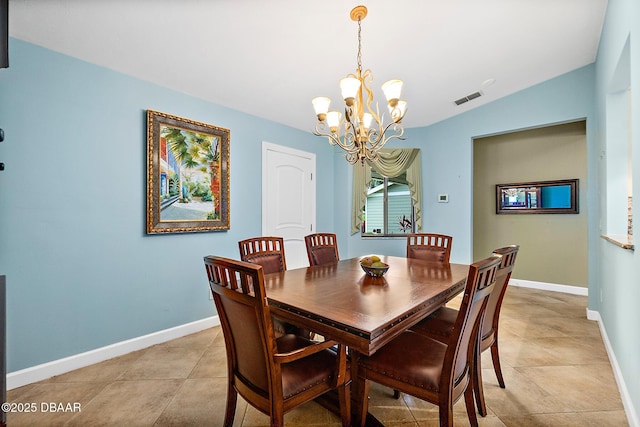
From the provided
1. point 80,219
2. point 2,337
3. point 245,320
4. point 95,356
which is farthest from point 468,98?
point 95,356

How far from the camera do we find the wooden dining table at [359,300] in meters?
1.21

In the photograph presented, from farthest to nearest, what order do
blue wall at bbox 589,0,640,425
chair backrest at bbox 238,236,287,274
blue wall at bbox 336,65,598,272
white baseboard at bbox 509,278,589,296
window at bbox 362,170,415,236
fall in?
window at bbox 362,170,415,236
white baseboard at bbox 509,278,589,296
blue wall at bbox 336,65,598,272
chair backrest at bbox 238,236,287,274
blue wall at bbox 589,0,640,425

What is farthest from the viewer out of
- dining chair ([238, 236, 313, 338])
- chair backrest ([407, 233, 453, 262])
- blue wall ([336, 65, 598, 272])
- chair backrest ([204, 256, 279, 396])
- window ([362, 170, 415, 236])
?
window ([362, 170, 415, 236])

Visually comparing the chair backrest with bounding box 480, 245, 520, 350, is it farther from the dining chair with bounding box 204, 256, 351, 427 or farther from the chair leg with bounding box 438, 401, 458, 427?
the dining chair with bounding box 204, 256, 351, 427

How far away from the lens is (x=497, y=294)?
180 cm

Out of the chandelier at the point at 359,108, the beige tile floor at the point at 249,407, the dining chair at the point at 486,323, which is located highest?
the chandelier at the point at 359,108

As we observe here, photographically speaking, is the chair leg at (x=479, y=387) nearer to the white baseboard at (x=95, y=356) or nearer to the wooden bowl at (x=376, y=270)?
the wooden bowl at (x=376, y=270)

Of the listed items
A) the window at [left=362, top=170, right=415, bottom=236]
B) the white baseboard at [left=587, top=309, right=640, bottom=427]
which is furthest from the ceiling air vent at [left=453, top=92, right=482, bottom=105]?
the white baseboard at [left=587, top=309, right=640, bottom=427]

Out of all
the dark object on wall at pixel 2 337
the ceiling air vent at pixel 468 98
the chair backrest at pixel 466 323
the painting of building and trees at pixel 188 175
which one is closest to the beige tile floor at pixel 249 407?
the chair backrest at pixel 466 323

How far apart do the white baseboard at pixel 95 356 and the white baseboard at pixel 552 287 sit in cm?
479

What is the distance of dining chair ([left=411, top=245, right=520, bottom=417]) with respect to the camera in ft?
5.45

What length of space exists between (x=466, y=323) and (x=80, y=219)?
9.21 ft

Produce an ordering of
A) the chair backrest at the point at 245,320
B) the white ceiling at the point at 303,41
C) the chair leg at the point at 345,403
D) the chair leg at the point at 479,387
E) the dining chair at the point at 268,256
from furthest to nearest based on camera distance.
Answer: the dining chair at the point at 268,256 → the white ceiling at the point at 303,41 → the chair leg at the point at 479,387 → the chair leg at the point at 345,403 → the chair backrest at the point at 245,320

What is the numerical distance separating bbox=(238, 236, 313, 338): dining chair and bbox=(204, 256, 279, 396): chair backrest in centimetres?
72
